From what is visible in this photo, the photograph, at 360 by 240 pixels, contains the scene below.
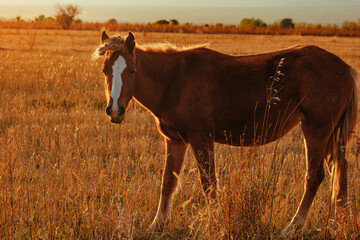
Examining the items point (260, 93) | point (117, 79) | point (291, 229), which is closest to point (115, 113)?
point (117, 79)

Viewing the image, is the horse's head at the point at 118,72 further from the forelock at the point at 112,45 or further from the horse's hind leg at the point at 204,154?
the horse's hind leg at the point at 204,154

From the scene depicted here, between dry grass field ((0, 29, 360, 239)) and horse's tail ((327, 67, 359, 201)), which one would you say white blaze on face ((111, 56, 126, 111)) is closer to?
dry grass field ((0, 29, 360, 239))

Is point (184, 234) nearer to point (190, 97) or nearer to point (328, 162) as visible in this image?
point (190, 97)

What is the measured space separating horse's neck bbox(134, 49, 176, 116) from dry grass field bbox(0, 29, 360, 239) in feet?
3.26

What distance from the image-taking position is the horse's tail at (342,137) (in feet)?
15.4

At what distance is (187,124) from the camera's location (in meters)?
4.50

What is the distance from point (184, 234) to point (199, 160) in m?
0.79

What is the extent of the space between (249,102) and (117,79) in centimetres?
151

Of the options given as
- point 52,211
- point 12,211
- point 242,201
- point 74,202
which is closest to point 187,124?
point 242,201

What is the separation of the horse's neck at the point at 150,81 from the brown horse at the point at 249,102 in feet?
0.04

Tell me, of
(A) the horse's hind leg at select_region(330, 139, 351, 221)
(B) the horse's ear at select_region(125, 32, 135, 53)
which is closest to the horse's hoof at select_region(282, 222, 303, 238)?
(A) the horse's hind leg at select_region(330, 139, 351, 221)

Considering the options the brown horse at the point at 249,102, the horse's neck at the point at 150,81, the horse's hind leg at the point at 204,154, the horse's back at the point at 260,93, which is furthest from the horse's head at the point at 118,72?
the horse's hind leg at the point at 204,154

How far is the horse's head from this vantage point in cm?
403

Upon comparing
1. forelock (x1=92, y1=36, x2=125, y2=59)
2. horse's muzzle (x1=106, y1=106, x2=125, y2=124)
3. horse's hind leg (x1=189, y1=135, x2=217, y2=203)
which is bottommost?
horse's hind leg (x1=189, y1=135, x2=217, y2=203)
